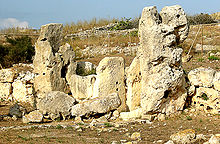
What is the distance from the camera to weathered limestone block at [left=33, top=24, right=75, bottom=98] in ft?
40.4

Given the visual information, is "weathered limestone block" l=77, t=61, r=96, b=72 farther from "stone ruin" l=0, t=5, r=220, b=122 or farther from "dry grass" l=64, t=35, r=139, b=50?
"dry grass" l=64, t=35, r=139, b=50

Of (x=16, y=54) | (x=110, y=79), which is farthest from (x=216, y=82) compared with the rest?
(x=16, y=54)

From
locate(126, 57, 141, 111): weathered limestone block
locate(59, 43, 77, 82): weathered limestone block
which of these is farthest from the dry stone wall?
locate(59, 43, 77, 82): weathered limestone block

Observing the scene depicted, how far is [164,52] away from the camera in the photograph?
915cm

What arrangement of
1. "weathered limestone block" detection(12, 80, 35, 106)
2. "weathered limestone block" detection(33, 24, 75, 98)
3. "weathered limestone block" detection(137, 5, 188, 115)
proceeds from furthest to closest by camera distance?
"weathered limestone block" detection(12, 80, 35, 106) → "weathered limestone block" detection(33, 24, 75, 98) → "weathered limestone block" detection(137, 5, 188, 115)

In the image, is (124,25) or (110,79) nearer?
(110,79)

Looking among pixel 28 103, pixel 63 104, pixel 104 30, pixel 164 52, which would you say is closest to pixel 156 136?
pixel 164 52

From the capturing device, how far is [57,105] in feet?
32.7

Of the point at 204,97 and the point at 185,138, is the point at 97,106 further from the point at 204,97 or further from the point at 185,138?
the point at 185,138

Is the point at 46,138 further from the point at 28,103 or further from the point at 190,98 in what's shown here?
the point at 28,103

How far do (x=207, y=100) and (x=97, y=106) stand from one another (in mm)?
3417

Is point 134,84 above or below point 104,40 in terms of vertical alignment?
below

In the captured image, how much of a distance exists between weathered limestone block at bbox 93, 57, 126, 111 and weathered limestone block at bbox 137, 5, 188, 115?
4.39 ft

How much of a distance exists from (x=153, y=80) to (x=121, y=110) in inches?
74.0
